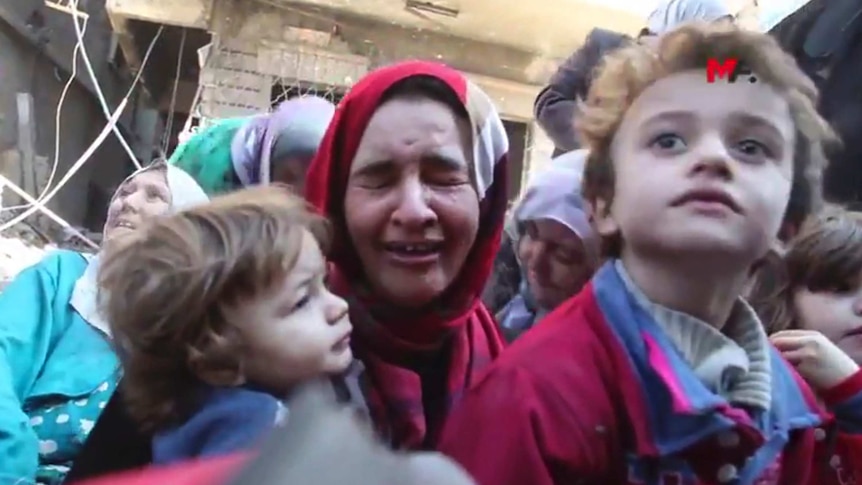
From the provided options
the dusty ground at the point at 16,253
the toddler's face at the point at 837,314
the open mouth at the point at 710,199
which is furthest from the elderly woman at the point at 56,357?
the dusty ground at the point at 16,253

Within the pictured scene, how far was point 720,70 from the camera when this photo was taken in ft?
2.98

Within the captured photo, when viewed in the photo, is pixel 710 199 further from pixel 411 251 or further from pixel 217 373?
pixel 217 373

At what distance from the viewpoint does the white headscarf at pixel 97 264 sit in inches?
57.9

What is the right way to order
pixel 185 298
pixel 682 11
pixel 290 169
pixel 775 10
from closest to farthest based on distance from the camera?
pixel 185 298 → pixel 290 169 → pixel 682 11 → pixel 775 10

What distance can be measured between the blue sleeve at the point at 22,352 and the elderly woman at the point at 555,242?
66 centimetres

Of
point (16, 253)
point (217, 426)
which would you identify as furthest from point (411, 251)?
point (16, 253)

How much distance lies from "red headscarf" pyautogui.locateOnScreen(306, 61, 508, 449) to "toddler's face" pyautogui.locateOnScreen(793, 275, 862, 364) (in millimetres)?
395

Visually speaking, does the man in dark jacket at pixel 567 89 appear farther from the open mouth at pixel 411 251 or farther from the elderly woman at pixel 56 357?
the open mouth at pixel 411 251

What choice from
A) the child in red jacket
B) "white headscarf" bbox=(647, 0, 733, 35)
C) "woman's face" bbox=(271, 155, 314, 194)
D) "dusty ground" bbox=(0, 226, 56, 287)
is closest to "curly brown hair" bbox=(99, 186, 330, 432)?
the child in red jacket

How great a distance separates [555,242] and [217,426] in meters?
0.63

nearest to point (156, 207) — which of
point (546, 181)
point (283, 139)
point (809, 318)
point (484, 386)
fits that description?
point (283, 139)

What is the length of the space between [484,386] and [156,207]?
882 mm

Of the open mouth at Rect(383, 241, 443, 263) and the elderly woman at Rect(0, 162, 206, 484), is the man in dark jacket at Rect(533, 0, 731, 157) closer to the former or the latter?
the elderly woman at Rect(0, 162, 206, 484)

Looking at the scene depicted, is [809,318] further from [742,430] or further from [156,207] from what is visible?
[156,207]
